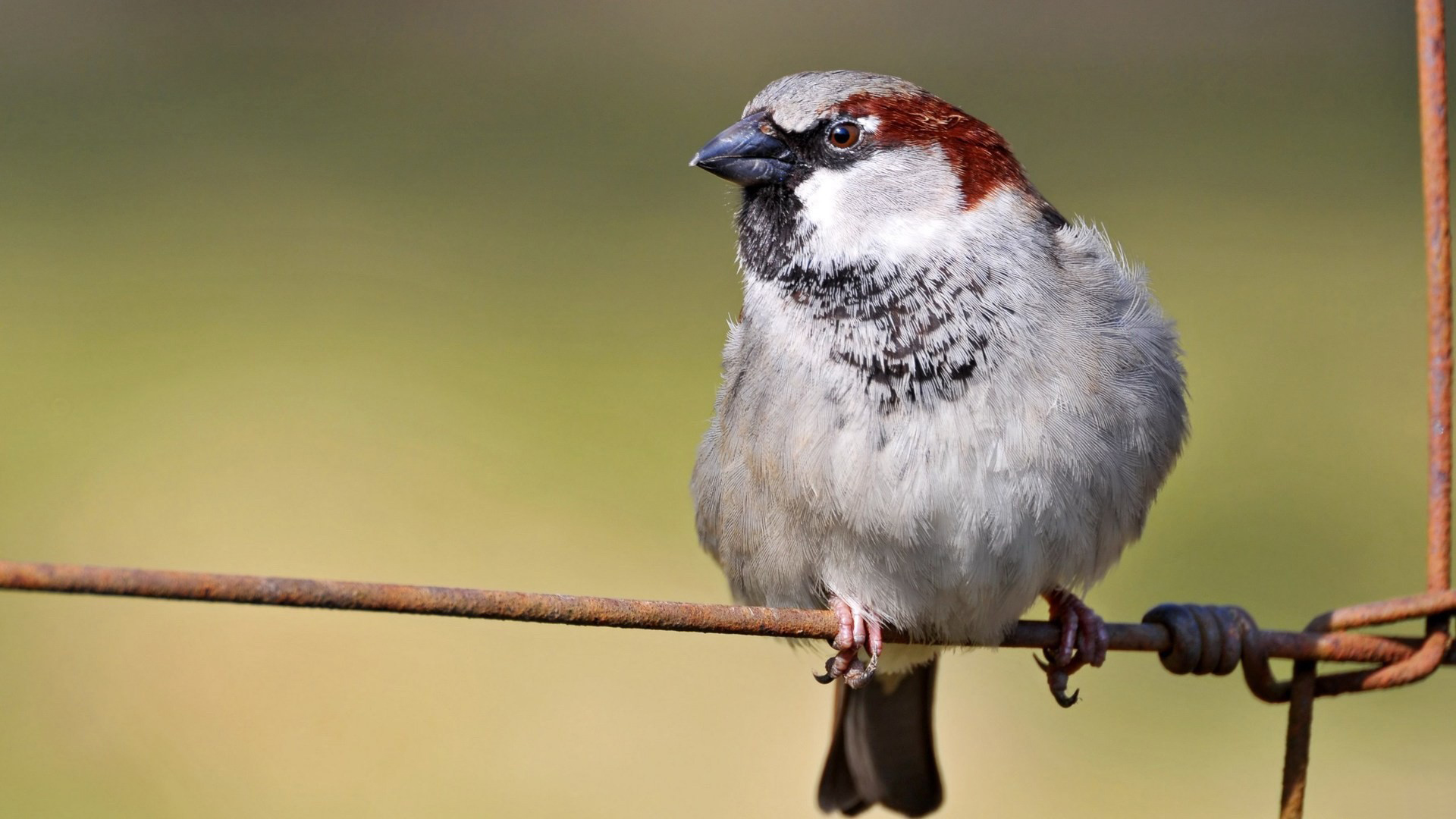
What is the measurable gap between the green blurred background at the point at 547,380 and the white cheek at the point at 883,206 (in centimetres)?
149

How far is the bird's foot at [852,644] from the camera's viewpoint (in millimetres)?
1700

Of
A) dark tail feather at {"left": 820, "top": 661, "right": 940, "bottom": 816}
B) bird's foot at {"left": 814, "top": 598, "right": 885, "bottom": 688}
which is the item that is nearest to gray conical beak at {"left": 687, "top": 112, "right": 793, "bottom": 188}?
bird's foot at {"left": 814, "top": 598, "right": 885, "bottom": 688}

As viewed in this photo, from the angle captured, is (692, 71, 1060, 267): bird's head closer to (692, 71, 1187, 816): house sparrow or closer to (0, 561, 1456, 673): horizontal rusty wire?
(692, 71, 1187, 816): house sparrow

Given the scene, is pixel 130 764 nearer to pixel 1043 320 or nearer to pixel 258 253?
pixel 1043 320

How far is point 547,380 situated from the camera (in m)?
4.31

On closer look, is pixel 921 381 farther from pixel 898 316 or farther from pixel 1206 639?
pixel 1206 639

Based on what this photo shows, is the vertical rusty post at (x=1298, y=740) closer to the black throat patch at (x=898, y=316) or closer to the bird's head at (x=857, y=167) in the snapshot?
the black throat patch at (x=898, y=316)

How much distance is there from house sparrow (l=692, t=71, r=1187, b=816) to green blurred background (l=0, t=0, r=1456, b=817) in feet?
4.11

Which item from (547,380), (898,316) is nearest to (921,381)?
(898,316)

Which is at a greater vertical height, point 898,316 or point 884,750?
point 898,316

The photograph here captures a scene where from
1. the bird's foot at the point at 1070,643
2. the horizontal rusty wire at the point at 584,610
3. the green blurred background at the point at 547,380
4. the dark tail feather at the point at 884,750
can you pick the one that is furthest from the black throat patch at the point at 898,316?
the green blurred background at the point at 547,380

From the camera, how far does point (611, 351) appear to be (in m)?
4.45

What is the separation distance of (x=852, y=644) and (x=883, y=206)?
0.51 metres

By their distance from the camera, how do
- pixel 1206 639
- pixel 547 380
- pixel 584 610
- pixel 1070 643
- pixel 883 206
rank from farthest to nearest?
pixel 547 380 < pixel 1070 643 < pixel 883 206 < pixel 1206 639 < pixel 584 610
